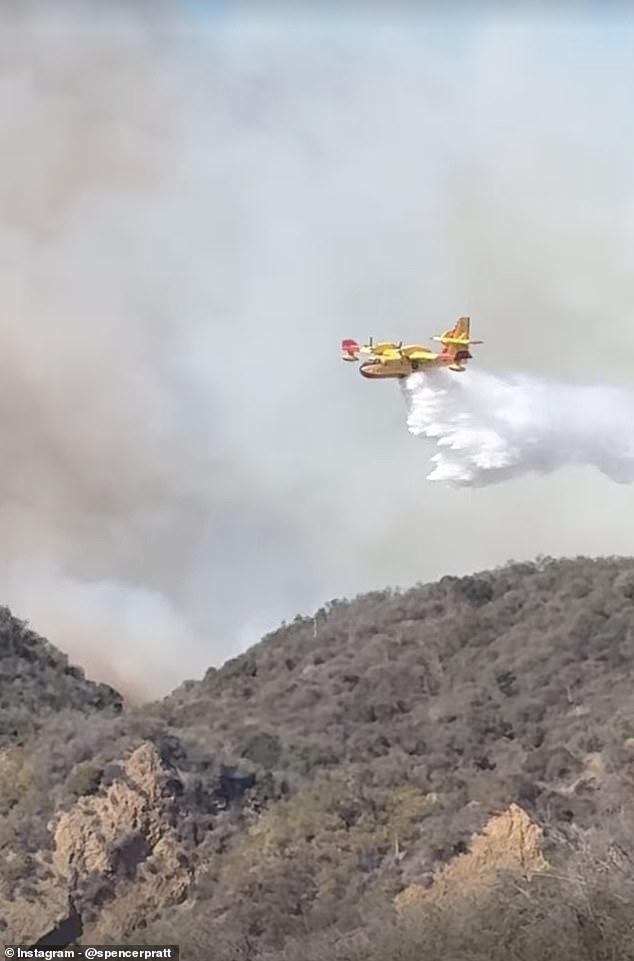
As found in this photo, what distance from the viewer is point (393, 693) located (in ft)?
245

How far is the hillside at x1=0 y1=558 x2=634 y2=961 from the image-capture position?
131ft

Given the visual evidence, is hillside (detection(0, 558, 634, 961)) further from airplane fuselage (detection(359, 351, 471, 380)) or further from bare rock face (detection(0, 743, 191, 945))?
airplane fuselage (detection(359, 351, 471, 380))

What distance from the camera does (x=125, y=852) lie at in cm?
4634

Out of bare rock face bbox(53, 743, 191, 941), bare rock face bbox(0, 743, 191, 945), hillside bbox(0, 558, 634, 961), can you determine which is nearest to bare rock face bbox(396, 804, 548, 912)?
hillside bbox(0, 558, 634, 961)

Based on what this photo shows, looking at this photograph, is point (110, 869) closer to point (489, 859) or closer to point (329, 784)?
point (489, 859)

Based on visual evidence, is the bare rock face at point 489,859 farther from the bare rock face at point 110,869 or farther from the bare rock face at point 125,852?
the bare rock face at point 110,869

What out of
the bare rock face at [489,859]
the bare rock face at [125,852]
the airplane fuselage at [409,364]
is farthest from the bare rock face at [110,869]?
the airplane fuselage at [409,364]

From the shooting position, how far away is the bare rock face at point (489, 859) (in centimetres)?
4063

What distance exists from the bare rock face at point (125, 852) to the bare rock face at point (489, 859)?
8724 millimetres

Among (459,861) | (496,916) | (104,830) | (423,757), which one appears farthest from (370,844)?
(496,916)

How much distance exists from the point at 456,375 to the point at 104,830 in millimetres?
19476

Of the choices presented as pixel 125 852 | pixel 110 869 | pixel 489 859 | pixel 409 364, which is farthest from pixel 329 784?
pixel 409 364

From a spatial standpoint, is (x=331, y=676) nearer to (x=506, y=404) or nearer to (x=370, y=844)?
(x=370, y=844)

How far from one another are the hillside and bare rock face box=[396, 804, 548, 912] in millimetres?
366
